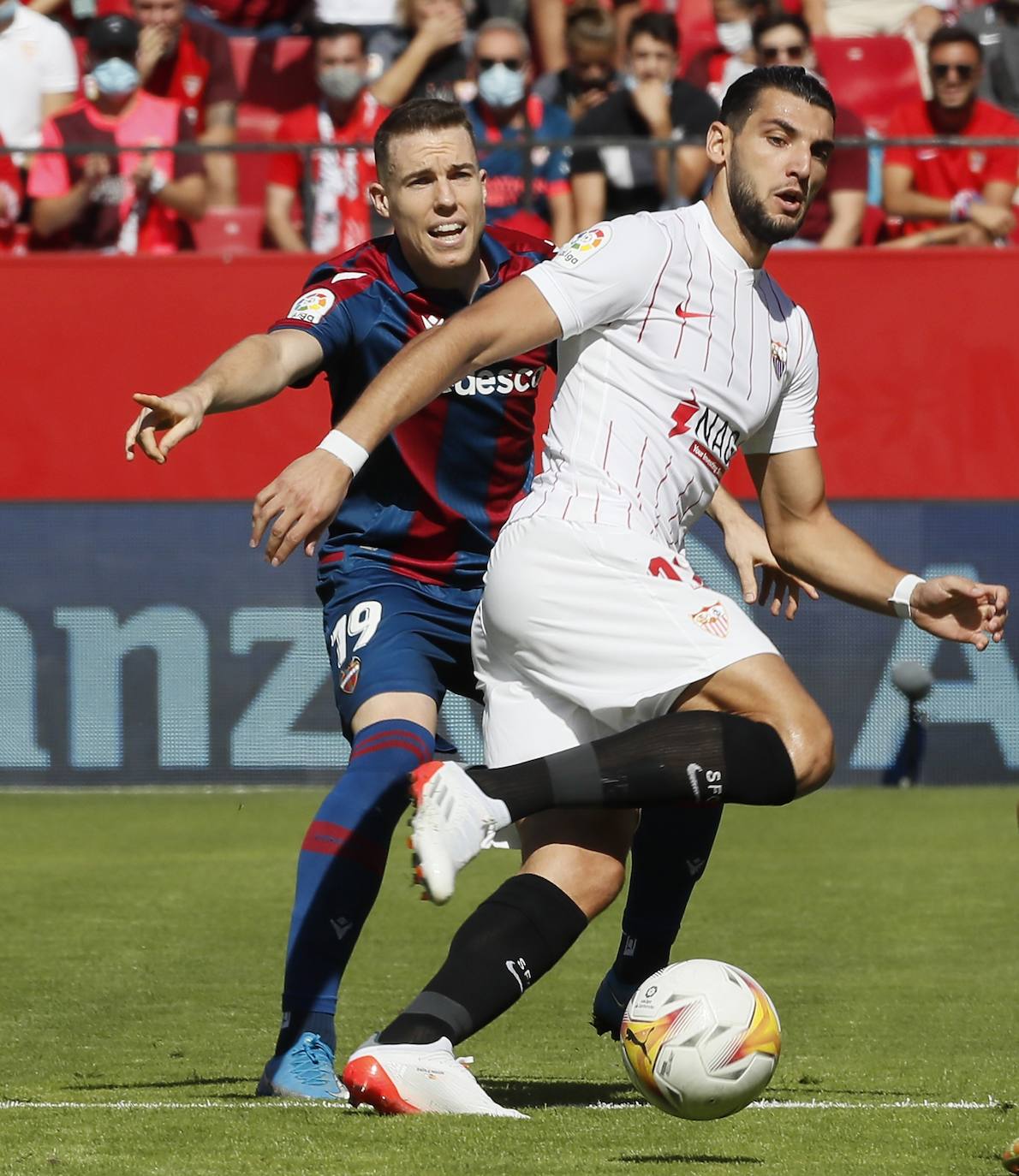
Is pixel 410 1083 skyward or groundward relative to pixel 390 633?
groundward

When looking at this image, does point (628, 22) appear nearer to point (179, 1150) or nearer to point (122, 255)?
point (122, 255)

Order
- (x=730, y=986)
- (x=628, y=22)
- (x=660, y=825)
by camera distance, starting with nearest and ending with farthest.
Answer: (x=730, y=986) → (x=660, y=825) → (x=628, y=22)

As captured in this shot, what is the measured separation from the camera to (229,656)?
12.9 m

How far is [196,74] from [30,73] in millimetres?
1113

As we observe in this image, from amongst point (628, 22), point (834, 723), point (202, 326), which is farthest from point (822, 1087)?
point (628, 22)

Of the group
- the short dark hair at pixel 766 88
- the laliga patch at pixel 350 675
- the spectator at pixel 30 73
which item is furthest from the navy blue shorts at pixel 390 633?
the spectator at pixel 30 73

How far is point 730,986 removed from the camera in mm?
4211

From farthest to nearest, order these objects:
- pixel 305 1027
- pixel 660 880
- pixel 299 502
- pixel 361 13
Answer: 1. pixel 361 13
2. pixel 660 880
3. pixel 305 1027
4. pixel 299 502

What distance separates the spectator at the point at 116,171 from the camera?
12781 millimetres

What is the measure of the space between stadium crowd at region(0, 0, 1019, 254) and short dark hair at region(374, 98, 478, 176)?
23.0ft

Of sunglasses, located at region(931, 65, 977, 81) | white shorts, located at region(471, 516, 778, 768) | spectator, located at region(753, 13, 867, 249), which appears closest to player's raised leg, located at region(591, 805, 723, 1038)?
white shorts, located at region(471, 516, 778, 768)

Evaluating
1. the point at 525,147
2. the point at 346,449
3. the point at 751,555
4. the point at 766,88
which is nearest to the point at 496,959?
the point at 346,449

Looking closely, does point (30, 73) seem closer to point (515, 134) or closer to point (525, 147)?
point (515, 134)

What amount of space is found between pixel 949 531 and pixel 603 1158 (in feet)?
32.3
